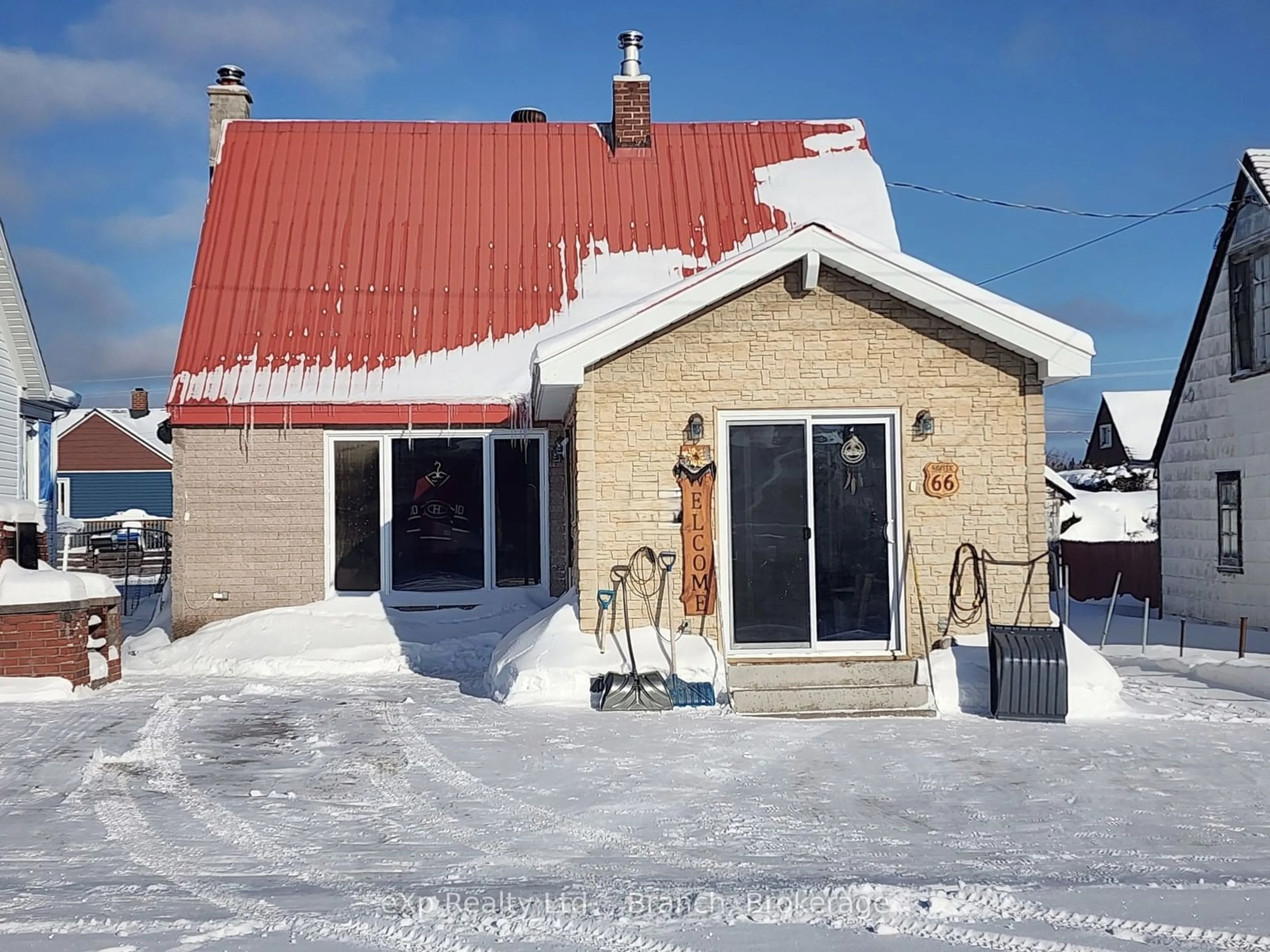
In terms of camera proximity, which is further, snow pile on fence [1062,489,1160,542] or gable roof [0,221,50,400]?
snow pile on fence [1062,489,1160,542]

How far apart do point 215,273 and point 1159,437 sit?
14.2m

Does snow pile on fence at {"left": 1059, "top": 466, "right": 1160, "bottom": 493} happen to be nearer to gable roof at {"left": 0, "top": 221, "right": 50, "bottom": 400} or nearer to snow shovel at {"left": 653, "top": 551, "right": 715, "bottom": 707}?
snow shovel at {"left": 653, "top": 551, "right": 715, "bottom": 707}

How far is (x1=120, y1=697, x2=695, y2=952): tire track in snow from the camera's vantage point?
454 cm

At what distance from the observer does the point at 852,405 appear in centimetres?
1044

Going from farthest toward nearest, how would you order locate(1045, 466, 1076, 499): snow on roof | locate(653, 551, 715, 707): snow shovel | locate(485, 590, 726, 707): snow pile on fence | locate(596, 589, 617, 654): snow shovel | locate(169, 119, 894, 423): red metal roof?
1. locate(1045, 466, 1076, 499): snow on roof
2. locate(169, 119, 894, 423): red metal roof
3. locate(596, 589, 617, 654): snow shovel
4. locate(485, 590, 726, 707): snow pile on fence
5. locate(653, 551, 715, 707): snow shovel

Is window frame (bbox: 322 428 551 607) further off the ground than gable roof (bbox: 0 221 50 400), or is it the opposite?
gable roof (bbox: 0 221 50 400)

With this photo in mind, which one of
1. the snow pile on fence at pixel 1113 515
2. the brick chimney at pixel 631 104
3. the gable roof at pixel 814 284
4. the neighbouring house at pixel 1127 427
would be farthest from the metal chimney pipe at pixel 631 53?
the neighbouring house at pixel 1127 427

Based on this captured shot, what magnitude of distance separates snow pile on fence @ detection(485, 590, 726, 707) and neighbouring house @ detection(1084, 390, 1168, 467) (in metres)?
36.3

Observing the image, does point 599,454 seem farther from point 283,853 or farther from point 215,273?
point 215,273

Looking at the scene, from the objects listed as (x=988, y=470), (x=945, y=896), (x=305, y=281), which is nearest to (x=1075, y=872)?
(x=945, y=896)

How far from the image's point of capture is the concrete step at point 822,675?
32.3 ft

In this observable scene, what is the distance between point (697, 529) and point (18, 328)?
13035 mm

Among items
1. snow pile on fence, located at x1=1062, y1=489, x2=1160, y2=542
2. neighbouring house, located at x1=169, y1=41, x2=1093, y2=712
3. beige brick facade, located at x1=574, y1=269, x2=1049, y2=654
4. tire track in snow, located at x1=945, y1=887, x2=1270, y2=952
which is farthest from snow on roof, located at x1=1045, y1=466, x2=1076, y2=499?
tire track in snow, located at x1=945, y1=887, x2=1270, y2=952

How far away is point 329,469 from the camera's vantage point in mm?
13812
